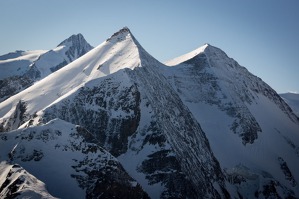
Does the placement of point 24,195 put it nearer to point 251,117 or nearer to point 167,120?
point 167,120

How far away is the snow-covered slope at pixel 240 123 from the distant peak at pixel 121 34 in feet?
55.6

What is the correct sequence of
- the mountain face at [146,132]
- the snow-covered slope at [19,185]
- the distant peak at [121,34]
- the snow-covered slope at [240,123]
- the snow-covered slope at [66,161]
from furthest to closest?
the distant peak at [121,34] < the snow-covered slope at [240,123] < the mountain face at [146,132] < the snow-covered slope at [66,161] < the snow-covered slope at [19,185]

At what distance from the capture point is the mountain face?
1747 inches

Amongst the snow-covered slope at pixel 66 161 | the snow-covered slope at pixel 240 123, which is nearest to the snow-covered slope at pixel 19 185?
the snow-covered slope at pixel 66 161

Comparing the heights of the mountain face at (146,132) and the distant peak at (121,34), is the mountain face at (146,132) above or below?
below

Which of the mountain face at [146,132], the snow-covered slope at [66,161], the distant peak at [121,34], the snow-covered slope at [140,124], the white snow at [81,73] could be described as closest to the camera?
the snow-covered slope at [66,161]

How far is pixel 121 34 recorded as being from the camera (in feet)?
338

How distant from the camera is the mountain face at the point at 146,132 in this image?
44.4 m

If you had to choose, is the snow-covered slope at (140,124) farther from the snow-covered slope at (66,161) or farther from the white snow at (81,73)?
the snow-covered slope at (66,161)

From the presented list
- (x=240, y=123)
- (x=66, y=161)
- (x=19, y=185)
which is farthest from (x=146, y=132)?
(x=240, y=123)

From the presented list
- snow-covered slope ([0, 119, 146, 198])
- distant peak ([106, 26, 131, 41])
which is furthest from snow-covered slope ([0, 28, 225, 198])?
distant peak ([106, 26, 131, 41])

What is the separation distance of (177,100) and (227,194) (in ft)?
79.5

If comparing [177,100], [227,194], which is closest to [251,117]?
[177,100]

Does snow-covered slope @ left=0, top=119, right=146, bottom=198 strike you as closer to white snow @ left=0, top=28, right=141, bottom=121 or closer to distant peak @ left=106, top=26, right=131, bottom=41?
white snow @ left=0, top=28, right=141, bottom=121
